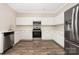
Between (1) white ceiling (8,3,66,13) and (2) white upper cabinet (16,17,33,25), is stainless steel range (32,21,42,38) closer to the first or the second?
(2) white upper cabinet (16,17,33,25)

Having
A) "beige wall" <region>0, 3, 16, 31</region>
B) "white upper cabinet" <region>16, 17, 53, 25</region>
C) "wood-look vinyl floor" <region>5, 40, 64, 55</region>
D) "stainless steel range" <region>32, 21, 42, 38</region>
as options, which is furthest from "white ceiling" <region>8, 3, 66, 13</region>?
"wood-look vinyl floor" <region>5, 40, 64, 55</region>

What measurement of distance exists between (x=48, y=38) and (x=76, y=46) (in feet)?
14.6

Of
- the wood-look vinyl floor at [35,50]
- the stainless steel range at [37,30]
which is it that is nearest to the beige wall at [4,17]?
the wood-look vinyl floor at [35,50]

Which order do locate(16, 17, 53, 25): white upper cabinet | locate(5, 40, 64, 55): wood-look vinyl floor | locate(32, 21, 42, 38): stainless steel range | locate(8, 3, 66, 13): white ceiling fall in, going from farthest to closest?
locate(16, 17, 53, 25): white upper cabinet, locate(32, 21, 42, 38): stainless steel range, locate(8, 3, 66, 13): white ceiling, locate(5, 40, 64, 55): wood-look vinyl floor

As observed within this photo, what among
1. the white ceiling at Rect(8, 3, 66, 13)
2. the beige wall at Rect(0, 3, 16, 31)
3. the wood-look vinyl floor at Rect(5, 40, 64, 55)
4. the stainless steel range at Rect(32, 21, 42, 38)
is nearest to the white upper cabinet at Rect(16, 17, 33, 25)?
the stainless steel range at Rect(32, 21, 42, 38)

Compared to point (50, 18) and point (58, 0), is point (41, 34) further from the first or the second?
point (58, 0)

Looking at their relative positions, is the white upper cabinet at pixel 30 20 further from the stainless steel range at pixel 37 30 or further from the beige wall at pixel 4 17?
the beige wall at pixel 4 17

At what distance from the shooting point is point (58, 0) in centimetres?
85

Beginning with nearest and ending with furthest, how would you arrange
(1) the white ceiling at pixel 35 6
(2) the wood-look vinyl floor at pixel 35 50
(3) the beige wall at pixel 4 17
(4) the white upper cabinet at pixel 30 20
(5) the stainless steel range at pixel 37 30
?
(2) the wood-look vinyl floor at pixel 35 50 → (3) the beige wall at pixel 4 17 → (1) the white ceiling at pixel 35 6 → (5) the stainless steel range at pixel 37 30 → (4) the white upper cabinet at pixel 30 20

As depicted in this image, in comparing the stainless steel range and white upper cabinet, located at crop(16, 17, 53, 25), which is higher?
white upper cabinet, located at crop(16, 17, 53, 25)

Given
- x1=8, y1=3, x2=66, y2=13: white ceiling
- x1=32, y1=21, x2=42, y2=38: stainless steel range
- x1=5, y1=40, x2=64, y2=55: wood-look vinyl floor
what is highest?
Result: x1=8, y1=3, x2=66, y2=13: white ceiling

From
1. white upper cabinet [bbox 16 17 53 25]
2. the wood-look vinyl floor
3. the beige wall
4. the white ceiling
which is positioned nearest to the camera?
the wood-look vinyl floor

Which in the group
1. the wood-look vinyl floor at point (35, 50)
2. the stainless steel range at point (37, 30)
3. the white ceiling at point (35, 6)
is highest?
the white ceiling at point (35, 6)

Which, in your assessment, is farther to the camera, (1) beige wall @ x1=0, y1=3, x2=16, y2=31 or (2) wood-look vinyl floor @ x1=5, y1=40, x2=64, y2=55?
(1) beige wall @ x1=0, y1=3, x2=16, y2=31
